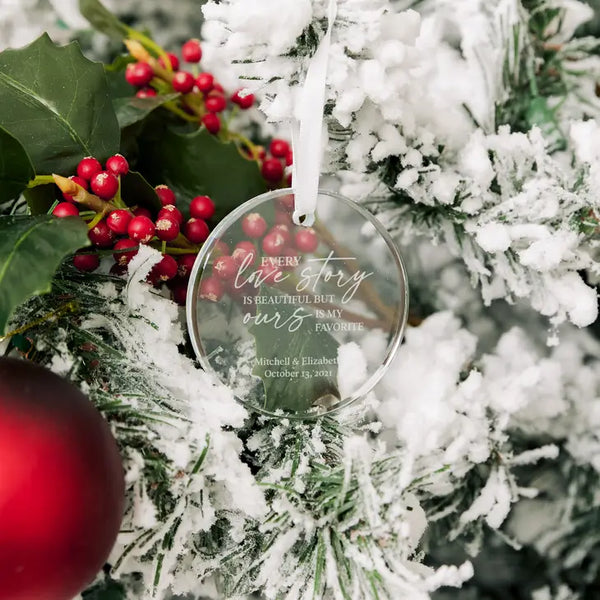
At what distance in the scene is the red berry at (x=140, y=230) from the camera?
0.51 metres

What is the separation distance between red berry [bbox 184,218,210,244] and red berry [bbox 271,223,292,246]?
0.27ft

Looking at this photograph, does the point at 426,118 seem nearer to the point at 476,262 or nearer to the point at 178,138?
the point at 476,262

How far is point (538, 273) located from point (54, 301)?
409mm

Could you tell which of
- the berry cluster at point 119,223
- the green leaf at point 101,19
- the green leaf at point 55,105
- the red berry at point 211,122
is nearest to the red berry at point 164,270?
the berry cluster at point 119,223

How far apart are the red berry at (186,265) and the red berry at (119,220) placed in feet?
0.24

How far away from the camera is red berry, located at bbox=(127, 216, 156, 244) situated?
51cm

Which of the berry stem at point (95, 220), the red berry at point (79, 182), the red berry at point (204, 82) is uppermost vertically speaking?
the red berry at point (204, 82)

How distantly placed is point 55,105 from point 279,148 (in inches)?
11.8

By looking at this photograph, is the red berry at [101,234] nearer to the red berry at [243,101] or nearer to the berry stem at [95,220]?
the berry stem at [95,220]

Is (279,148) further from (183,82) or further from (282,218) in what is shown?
(282,218)

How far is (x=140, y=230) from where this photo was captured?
0.51m

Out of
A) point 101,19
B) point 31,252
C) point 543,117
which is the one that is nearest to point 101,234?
point 31,252

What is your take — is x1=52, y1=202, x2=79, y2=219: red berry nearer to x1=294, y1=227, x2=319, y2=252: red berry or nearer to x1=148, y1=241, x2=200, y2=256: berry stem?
x1=148, y1=241, x2=200, y2=256: berry stem

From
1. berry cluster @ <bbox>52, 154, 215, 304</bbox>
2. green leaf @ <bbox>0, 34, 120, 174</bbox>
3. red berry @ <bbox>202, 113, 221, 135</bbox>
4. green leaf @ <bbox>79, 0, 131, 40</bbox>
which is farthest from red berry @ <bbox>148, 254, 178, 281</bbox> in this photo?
green leaf @ <bbox>79, 0, 131, 40</bbox>
